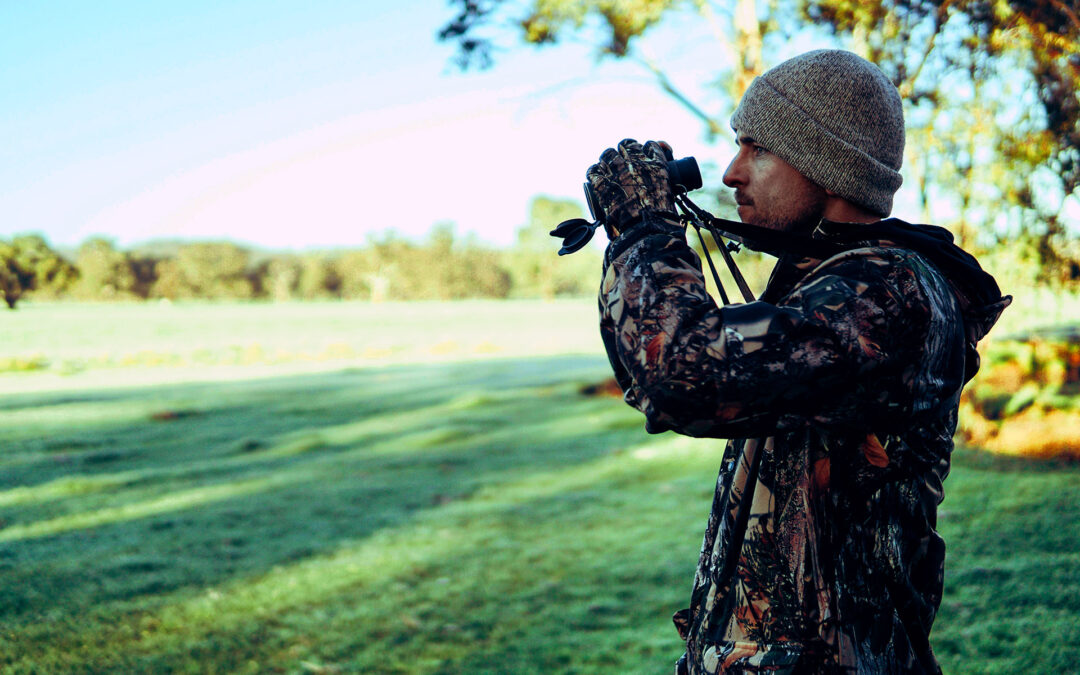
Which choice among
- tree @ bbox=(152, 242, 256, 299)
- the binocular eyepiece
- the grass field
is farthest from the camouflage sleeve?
tree @ bbox=(152, 242, 256, 299)

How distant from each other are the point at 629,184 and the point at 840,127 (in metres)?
0.36

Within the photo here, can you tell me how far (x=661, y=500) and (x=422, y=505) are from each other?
6.34 feet

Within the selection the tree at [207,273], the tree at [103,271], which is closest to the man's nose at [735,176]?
the tree at [103,271]

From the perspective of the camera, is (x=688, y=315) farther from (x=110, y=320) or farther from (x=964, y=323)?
(x=110, y=320)

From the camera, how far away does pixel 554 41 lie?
874 cm

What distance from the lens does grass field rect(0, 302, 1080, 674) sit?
3855 mm

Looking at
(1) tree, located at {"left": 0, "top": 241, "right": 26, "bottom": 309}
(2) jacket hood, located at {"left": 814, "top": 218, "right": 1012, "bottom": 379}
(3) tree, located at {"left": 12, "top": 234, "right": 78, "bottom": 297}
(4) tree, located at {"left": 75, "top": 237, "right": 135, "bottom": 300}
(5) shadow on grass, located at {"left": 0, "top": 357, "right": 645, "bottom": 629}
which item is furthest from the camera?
(4) tree, located at {"left": 75, "top": 237, "right": 135, "bottom": 300}

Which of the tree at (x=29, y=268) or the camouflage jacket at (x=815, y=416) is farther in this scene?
the tree at (x=29, y=268)

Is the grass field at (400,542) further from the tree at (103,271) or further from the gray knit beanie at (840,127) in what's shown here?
the tree at (103,271)

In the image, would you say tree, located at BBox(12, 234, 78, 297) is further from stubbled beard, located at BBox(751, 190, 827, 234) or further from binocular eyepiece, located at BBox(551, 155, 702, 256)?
stubbled beard, located at BBox(751, 190, 827, 234)

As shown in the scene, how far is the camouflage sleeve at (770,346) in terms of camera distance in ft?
3.42

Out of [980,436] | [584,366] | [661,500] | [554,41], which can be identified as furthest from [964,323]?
[584,366]

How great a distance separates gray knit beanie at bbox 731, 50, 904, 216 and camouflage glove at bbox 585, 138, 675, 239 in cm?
21

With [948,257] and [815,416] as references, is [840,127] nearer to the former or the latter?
[948,257]
